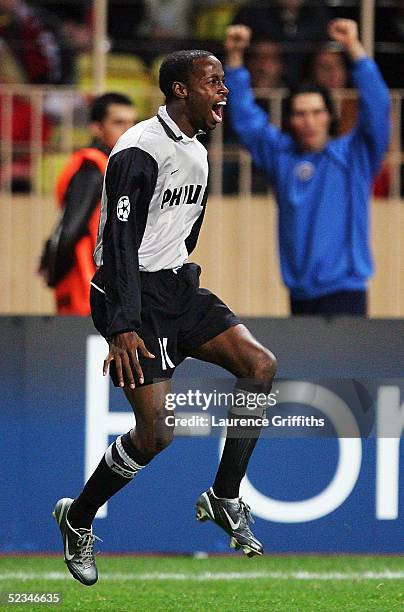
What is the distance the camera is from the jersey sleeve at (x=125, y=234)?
568 cm

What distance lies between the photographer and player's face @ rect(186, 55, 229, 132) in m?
5.82

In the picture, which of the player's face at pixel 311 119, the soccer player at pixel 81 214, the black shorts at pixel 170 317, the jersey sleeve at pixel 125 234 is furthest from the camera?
the player's face at pixel 311 119

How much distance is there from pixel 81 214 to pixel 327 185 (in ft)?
4.64

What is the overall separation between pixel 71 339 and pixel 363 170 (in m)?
2.07

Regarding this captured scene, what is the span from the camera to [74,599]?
6.52m

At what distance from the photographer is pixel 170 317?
19.8 feet

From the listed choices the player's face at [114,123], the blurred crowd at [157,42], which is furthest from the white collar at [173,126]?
Answer: the blurred crowd at [157,42]

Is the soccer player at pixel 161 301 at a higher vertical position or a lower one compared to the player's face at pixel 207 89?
lower

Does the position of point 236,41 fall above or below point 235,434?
above

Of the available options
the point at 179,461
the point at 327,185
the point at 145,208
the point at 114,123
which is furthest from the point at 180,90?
the point at 327,185

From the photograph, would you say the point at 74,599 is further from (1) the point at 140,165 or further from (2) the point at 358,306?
(2) the point at 358,306

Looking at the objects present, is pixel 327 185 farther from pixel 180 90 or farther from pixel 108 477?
pixel 108 477

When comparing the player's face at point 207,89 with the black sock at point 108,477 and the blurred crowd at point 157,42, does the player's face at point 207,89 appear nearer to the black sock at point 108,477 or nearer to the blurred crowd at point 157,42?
the black sock at point 108,477

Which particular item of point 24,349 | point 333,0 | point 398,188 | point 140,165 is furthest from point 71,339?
point 333,0
